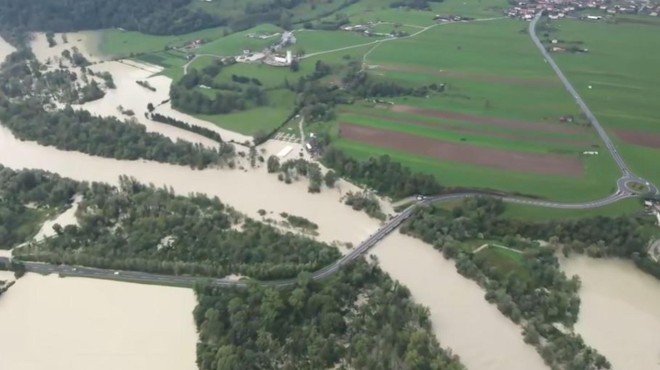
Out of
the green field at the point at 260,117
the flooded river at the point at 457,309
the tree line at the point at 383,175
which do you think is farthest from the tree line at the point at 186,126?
the flooded river at the point at 457,309

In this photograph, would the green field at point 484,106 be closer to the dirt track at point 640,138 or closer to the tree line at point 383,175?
the tree line at point 383,175

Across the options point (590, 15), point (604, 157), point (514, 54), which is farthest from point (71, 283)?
point (590, 15)

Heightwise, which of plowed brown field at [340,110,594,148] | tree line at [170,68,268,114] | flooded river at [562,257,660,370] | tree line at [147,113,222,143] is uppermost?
tree line at [170,68,268,114]

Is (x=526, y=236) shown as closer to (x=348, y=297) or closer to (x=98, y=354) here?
(x=348, y=297)

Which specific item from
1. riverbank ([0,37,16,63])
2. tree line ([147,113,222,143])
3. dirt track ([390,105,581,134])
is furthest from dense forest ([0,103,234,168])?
riverbank ([0,37,16,63])

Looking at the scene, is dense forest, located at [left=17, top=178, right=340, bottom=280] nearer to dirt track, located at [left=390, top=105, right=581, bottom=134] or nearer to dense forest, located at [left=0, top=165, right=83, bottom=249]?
dense forest, located at [left=0, top=165, right=83, bottom=249]

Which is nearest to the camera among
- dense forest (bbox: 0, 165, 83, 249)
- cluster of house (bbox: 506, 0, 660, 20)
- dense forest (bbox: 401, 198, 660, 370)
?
dense forest (bbox: 401, 198, 660, 370)
